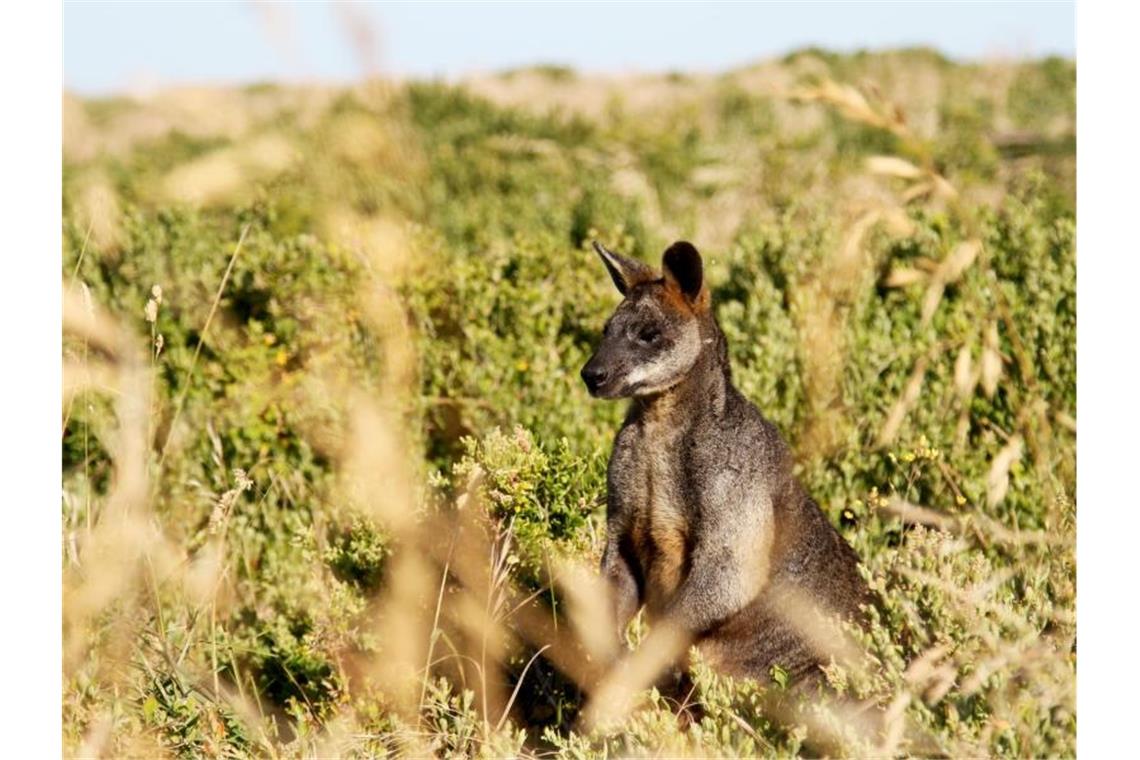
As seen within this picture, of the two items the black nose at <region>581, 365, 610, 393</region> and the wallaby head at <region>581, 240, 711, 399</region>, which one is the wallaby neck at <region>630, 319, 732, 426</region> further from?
the black nose at <region>581, 365, 610, 393</region>

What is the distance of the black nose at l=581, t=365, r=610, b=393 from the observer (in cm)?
479

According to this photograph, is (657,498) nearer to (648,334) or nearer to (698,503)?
(698,503)

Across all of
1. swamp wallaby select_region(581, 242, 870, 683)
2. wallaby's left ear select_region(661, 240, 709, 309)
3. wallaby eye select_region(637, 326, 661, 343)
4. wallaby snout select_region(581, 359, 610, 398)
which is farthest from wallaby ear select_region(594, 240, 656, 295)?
wallaby snout select_region(581, 359, 610, 398)

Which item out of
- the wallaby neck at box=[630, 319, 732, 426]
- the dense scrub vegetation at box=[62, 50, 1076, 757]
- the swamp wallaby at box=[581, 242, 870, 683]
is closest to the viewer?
the dense scrub vegetation at box=[62, 50, 1076, 757]

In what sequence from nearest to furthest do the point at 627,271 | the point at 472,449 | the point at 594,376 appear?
the point at 594,376, the point at 472,449, the point at 627,271

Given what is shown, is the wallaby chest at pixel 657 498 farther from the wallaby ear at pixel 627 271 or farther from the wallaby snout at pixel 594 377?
the wallaby ear at pixel 627 271

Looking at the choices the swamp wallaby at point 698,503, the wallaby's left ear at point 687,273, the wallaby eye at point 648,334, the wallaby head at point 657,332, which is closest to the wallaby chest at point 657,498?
the swamp wallaby at point 698,503

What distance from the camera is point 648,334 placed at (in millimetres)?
4934

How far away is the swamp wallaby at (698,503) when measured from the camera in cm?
490

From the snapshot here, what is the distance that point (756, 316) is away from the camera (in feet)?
24.8

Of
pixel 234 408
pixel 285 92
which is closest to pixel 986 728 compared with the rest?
pixel 234 408

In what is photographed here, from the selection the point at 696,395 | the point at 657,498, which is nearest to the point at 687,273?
the point at 696,395

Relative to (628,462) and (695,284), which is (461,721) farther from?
(695,284)

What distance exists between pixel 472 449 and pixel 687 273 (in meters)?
0.92
